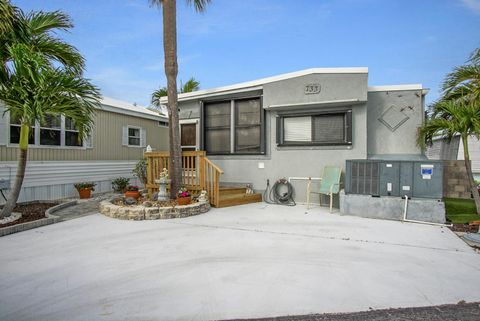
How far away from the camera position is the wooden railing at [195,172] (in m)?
6.91

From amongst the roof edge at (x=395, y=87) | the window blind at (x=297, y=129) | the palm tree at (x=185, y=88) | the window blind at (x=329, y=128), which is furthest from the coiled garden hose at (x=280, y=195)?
the palm tree at (x=185, y=88)

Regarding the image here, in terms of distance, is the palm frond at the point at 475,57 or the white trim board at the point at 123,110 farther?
the white trim board at the point at 123,110

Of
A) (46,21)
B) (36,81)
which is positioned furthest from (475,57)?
(46,21)

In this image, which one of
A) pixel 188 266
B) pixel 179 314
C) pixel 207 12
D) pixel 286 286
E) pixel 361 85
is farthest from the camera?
pixel 207 12

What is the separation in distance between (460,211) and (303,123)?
13.1 ft

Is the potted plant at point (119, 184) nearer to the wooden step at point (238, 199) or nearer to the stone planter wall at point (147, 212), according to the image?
the stone planter wall at point (147, 212)

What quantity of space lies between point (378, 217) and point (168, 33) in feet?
20.8

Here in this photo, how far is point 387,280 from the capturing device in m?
2.87

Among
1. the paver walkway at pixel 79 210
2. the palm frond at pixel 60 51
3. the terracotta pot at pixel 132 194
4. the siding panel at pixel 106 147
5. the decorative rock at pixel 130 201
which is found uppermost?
the palm frond at pixel 60 51

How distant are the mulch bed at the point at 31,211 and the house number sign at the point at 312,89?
664cm

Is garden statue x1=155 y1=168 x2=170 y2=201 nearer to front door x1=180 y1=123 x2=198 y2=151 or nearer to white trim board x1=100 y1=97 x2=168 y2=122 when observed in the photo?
front door x1=180 y1=123 x2=198 y2=151

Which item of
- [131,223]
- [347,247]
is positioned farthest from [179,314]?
[131,223]

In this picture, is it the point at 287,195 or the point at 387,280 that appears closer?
the point at 387,280

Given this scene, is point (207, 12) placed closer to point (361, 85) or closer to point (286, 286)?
point (361, 85)
